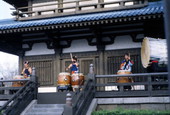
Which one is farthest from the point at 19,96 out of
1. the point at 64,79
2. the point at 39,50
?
the point at 39,50

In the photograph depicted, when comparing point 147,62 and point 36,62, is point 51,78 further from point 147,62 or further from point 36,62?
point 147,62

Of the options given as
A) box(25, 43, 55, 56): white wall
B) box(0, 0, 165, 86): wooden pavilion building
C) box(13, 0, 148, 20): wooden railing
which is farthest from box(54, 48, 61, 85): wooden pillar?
box(13, 0, 148, 20): wooden railing

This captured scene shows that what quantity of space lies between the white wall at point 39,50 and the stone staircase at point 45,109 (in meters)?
4.10

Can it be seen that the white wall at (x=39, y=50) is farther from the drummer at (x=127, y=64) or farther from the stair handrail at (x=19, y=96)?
the drummer at (x=127, y=64)

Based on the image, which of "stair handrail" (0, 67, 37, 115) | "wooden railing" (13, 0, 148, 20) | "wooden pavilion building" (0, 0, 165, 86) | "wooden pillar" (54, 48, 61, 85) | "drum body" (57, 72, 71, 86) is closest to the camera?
"stair handrail" (0, 67, 37, 115)

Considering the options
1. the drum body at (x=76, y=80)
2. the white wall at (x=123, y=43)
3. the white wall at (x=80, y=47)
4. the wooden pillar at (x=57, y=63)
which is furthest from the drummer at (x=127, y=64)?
the wooden pillar at (x=57, y=63)

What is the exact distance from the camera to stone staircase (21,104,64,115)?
11.3m

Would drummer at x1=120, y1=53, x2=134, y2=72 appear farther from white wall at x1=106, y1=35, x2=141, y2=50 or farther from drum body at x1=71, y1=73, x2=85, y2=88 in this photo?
drum body at x1=71, y1=73, x2=85, y2=88

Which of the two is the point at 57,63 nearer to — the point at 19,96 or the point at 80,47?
the point at 80,47

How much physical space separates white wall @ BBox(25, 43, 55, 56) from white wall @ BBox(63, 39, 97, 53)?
1.04 metres

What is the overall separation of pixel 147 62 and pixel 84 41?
14.1ft

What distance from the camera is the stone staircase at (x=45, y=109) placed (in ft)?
37.1

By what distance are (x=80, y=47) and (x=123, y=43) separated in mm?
2378

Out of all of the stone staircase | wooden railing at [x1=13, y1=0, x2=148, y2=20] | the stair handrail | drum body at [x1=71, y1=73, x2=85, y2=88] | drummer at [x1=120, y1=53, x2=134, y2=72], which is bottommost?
the stone staircase
